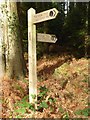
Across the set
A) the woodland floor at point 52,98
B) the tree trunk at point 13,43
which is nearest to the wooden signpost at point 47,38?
the woodland floor at point 52,98

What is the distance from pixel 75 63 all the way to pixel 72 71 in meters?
1.32

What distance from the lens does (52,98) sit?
6.57 meters

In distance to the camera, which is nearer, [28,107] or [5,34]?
[28,107]

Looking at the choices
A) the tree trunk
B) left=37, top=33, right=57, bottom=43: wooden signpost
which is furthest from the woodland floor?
left=37, top=33, right=57, bottom=43: wooden signpost

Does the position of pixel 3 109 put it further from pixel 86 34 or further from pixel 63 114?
pixel 86 34

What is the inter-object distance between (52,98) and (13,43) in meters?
2.88

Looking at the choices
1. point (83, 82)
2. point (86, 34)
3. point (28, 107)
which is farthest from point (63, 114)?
point (86, 34)

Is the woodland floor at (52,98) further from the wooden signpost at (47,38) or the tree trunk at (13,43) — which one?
the wooden signpost at (47,38)

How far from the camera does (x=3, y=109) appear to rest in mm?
6379

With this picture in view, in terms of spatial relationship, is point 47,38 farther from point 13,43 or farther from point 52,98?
point 13,43

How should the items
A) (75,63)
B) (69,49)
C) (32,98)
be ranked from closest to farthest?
(32,98), (75,63), (69,49)

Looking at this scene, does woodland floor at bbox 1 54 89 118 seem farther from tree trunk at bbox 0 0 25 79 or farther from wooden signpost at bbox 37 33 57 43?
wooden signpost at bbox 37 33 57 43

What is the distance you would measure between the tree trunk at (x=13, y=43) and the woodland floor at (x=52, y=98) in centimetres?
41

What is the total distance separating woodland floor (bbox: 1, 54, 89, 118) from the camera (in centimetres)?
590
